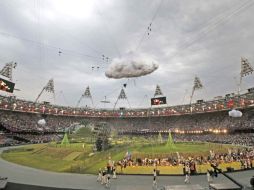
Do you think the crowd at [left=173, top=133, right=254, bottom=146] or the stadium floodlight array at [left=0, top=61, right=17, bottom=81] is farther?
the crowd at [left=173, top=133, right=254, bottom=146]

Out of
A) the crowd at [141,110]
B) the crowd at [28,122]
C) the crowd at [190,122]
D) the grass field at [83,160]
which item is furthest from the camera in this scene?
the crowd at [28,122]

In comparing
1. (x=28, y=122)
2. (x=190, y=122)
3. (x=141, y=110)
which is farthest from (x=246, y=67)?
(x=28, y=122)

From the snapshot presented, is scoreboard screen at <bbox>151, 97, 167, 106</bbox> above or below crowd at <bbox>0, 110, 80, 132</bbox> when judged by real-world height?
above

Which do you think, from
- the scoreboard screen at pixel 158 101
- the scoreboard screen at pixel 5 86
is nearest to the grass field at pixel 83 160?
the scoreboard screen at pixel 5 86

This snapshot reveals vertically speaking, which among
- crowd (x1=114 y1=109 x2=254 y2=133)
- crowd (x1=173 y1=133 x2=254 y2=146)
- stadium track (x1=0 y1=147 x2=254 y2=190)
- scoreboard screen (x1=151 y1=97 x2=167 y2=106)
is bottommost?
stadium track (x1=0 y1=147 x2=254 y2=190)

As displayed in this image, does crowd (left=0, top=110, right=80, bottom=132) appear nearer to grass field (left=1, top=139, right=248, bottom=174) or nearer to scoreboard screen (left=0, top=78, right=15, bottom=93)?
grass field (left=1, top=139, right=248, bottom=174)

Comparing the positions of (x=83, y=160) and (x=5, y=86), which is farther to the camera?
(x=5, y=86)

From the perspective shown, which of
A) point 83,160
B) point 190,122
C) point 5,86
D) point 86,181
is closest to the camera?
point 86,181

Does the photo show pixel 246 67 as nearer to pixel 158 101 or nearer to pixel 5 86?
pixel 158 101

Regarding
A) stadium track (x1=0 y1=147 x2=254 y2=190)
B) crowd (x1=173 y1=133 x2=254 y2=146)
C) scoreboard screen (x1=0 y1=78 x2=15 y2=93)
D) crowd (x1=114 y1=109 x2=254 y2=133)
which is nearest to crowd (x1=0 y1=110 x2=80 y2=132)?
crowd (x1=114 y1=109 x2=254 y2=133)

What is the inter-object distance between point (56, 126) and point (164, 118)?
49.5 metres

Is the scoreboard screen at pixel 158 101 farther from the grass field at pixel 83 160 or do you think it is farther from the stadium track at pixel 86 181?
the stadium track at pixel 86 181

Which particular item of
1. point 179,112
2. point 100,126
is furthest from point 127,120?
point 100,126

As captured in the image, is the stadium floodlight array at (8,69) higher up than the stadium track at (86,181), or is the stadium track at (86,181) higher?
the stadium floodlight array at (8,69)
